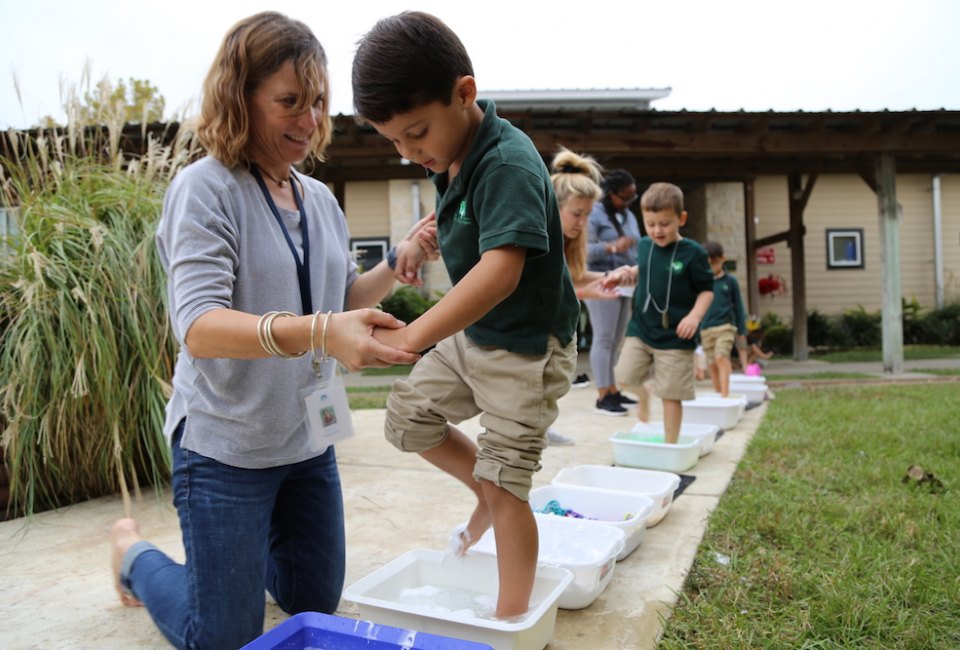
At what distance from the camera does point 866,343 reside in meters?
13.5

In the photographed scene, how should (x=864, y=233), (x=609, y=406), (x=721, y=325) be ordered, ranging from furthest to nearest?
1. (x=864, y=233)
2. (x=721, y=325)
3. (x=609, y=406)

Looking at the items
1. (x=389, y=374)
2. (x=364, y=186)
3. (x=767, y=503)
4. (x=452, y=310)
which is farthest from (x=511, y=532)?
(x=364, y=186)

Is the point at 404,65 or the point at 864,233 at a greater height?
the point at 864,233

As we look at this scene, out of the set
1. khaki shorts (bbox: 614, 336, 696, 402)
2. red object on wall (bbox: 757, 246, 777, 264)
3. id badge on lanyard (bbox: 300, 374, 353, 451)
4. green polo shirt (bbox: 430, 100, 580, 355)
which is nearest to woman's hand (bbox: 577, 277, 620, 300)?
khaki shorts (bbox: 614, 336, 696, 402)

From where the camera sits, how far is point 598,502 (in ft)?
8.64

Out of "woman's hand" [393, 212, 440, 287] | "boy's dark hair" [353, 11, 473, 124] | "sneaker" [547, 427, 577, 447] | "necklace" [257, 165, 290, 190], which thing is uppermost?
"boy's dark hair" [353, 11, 473, 124]

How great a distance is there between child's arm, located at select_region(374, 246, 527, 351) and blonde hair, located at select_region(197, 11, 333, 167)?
0.66 meters

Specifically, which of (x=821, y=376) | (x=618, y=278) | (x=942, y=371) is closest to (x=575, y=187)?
(x=618, y=278)

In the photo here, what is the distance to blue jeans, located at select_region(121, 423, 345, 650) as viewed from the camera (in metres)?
1.66

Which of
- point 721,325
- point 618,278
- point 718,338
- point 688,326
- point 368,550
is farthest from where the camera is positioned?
point 721,325

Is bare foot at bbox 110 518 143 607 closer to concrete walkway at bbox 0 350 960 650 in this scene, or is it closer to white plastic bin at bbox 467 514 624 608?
concrete walkway at bbox 0 350 960 650

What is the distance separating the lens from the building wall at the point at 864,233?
13953 mm

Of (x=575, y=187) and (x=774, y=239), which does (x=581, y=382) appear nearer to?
→ (x=575, y=187)

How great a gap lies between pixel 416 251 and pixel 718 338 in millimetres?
4723
